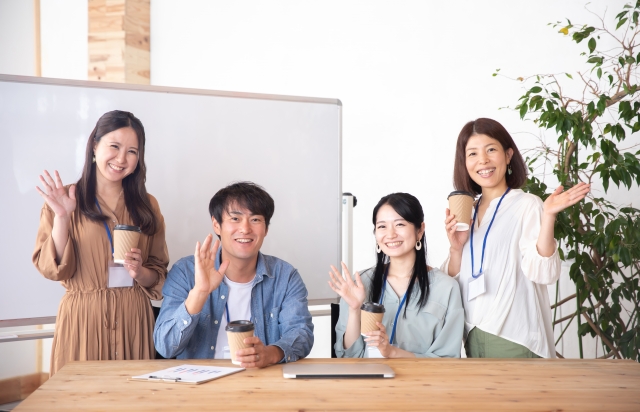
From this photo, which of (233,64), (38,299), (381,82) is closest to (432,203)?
(381,82)

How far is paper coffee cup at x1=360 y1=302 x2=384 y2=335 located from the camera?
6.72 ft

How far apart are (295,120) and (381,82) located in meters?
1.40

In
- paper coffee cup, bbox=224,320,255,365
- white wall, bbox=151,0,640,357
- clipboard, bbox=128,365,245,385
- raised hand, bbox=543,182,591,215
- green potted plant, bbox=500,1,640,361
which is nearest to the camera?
clipboard, bbox=128,365,245,385

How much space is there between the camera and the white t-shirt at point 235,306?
2.26 m

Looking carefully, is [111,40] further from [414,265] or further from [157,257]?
[414,265]

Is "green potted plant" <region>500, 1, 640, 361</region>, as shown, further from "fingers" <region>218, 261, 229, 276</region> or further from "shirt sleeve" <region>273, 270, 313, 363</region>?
"fingers" <region>218, 261, 229, 276</region>

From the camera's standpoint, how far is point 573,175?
10.8 ft

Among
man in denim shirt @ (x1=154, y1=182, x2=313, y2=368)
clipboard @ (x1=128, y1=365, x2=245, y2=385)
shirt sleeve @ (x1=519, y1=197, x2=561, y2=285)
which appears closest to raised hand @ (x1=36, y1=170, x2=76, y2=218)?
man in denim shirt @ (x1=154, y1=182, x2=313, y2=368)

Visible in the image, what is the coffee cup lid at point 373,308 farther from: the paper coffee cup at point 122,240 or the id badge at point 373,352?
the paper coffee cup at point 122,240

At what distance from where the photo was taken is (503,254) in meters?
2.44

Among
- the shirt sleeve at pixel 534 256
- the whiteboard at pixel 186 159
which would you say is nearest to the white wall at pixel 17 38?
the whiteboard at pixel 186 159

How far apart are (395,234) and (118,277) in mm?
1086

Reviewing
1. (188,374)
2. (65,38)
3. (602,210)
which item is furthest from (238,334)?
(65,38)

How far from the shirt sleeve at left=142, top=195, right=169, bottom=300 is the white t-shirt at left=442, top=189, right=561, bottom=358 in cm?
121
